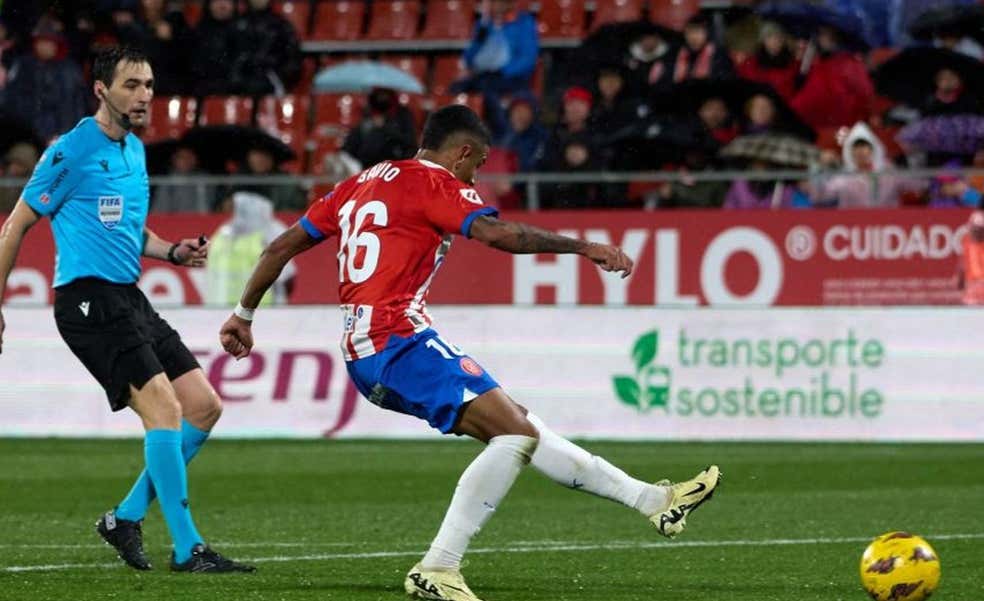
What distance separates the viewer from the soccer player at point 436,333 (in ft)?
25.6

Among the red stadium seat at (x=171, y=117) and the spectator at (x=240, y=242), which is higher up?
the red stadium seat at (x=171, y=117)

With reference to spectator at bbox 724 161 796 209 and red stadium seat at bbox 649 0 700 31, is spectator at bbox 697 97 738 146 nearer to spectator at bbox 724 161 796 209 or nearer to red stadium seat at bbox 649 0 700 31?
spectator at bbox 724 161 796 209

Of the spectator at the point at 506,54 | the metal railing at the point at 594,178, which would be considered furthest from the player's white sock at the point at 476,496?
the spectator at the point at 506,54

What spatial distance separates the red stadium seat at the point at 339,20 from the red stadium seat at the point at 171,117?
2782 millimetres

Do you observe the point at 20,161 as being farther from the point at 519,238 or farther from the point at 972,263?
the point at 519,238

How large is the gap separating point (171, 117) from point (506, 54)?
13.5 ft

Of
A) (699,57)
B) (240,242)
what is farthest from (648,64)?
(240,242)

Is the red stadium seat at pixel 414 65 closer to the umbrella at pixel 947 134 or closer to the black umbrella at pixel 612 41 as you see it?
the black umbrella at pixel 612 41

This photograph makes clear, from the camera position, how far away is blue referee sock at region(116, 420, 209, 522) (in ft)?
30.3

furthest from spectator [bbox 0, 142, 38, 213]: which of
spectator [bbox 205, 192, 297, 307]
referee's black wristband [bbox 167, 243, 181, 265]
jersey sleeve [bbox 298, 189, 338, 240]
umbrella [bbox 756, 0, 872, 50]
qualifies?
jersey sleeve [bbox 298, 189, 338, 240]

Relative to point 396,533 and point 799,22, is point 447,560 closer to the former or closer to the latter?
point 396,533

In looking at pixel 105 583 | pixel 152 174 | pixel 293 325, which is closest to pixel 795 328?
pixel 293 325

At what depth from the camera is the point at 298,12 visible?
87.8ft

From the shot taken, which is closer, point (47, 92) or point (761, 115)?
point (761, 115)
